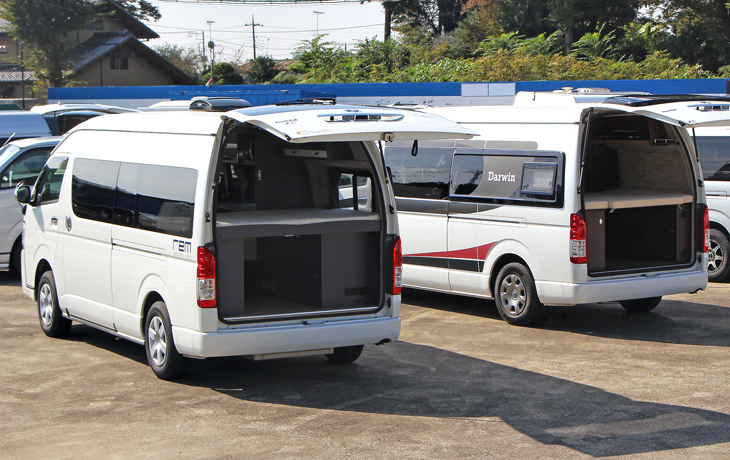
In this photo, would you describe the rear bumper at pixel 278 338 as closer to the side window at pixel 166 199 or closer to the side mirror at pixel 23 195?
the side window at pixel 166 199

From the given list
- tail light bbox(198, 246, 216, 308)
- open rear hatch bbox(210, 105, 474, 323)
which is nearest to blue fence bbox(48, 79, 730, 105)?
open rear hatch bbox(210, 105, 474, 323)

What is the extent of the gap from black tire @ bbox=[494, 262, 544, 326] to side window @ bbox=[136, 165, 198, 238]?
4.22 m

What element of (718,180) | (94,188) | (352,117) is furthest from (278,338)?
(718,180)

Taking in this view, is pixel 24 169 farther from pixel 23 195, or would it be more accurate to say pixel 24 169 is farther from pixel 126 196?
pixel 126 196

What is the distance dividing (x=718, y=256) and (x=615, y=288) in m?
4.06

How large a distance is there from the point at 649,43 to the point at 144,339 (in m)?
37.1

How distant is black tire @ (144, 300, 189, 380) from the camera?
23.3ft

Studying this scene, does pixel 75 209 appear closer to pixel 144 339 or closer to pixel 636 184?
pixel 144 339

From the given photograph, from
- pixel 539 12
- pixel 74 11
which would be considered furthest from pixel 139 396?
pixel 74 11

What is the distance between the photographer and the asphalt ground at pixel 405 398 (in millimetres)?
5715

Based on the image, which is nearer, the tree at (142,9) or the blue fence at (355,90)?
the blue fence at (355,90)

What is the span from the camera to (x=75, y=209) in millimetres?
8438

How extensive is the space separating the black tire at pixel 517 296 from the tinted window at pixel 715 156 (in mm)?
3934

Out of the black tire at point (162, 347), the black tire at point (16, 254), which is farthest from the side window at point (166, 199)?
the black tire at point (16, 254)
